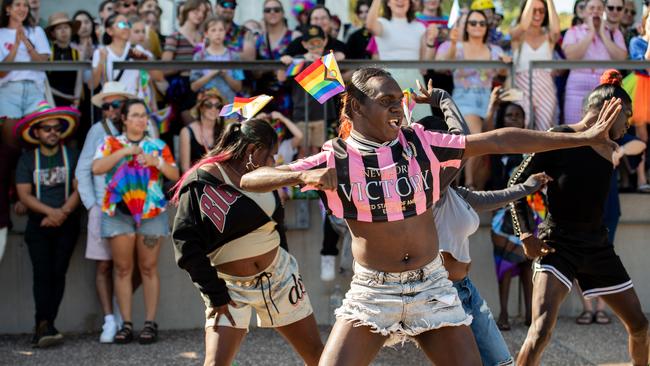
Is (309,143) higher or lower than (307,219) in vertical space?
higher

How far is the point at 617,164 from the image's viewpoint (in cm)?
805

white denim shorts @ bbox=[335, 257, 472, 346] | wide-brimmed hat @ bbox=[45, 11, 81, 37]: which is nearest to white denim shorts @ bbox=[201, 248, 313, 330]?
white denim shorts @ bbox=[335, 257, 472, 346]

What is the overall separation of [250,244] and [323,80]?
3.98 feet

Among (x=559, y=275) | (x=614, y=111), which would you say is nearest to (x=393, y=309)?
(x=614, y=111)

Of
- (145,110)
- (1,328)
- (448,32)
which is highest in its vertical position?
(448,32)

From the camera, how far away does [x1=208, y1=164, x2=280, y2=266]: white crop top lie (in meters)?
5.00

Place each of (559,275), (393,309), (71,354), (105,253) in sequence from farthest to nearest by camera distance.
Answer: (105,253), (71,354), (559,275), (393,309)

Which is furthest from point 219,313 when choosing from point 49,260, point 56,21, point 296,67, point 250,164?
point 56,21

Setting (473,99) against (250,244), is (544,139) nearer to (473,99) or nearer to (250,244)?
(250,244)

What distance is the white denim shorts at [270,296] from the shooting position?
4.99 metres

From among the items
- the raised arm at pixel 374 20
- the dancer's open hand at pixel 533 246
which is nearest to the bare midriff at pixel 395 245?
the dancer's open hand at pixel 533 246

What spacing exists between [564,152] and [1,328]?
498cm

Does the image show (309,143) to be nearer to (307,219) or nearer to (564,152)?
(307,219)

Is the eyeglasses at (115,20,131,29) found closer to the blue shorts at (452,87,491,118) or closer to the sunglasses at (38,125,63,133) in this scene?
the sunglasses at (38,125,63,133)
